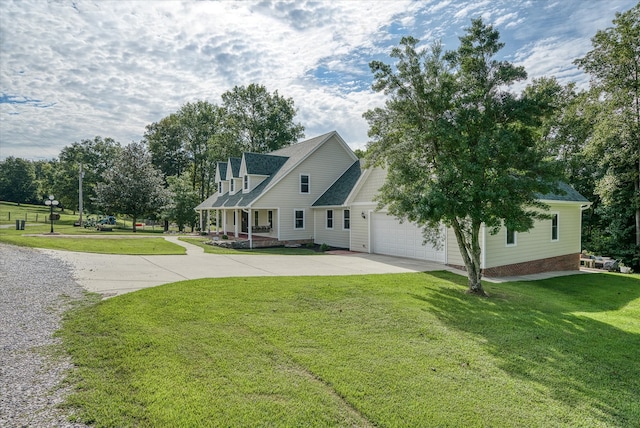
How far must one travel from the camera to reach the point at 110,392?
385 centimetres

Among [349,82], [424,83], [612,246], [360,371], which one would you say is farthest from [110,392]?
[612,246]

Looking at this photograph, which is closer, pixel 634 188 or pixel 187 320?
pixel 187 320

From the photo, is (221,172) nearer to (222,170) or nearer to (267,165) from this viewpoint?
(222,170)

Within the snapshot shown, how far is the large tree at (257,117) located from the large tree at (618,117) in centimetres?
2903

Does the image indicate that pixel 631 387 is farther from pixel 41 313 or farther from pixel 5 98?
pixel 5 98

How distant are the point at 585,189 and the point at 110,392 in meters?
33.4

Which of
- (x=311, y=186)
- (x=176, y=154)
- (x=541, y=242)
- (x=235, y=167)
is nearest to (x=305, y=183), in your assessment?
(x=311, y=186)

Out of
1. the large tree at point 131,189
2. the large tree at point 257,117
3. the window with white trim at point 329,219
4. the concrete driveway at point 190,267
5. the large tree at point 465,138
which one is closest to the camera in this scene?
the large tree at point 465,138

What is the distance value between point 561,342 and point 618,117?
77.1 feet

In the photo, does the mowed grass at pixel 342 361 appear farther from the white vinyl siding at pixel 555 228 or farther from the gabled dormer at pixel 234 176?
the gabled dormer at pixel 234 176

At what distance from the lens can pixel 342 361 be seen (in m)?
4.81

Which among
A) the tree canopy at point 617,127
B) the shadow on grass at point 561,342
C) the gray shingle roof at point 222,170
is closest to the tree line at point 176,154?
the gray shingle roof at point 222,170

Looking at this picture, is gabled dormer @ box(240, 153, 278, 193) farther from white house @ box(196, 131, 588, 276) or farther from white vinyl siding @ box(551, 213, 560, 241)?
white vinyl siding @ box(551, 213, 560, 241)

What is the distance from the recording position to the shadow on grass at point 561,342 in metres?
4.19
